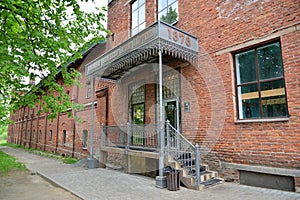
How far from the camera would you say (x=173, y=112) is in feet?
27.0

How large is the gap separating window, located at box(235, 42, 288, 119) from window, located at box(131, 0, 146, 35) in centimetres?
553

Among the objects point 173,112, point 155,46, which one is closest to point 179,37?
point 155,46

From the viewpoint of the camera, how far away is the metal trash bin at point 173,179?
5570mm

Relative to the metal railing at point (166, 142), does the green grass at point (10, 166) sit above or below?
below

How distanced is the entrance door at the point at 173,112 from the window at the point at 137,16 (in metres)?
4.22

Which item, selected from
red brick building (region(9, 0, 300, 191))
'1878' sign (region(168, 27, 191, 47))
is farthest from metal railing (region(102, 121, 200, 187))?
'1878' sign (region(168, 27, 191, 47))

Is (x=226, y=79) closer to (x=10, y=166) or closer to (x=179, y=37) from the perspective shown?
(x=179, y=37)

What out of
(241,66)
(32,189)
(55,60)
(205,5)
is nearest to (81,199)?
(32,189)

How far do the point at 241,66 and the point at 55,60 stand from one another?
5.44 m

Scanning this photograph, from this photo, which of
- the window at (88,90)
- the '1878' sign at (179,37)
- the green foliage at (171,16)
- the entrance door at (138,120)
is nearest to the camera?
the '1878' sign at (179,37)

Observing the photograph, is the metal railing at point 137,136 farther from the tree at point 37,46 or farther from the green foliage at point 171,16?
the green foliage at point 171,16

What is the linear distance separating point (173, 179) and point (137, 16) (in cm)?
843

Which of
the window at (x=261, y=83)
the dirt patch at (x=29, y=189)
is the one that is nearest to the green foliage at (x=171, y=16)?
the window at (x=261, y=83)

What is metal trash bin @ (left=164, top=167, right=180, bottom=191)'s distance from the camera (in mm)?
5570
